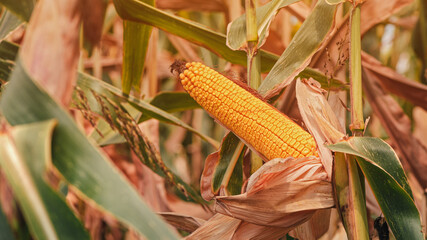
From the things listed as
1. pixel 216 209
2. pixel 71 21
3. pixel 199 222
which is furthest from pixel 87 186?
pixel 199 222

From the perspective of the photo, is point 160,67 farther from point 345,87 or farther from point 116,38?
point 345,87

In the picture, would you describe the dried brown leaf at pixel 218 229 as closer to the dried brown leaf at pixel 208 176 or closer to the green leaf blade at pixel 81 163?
the dried brown leaf at pixel 208 176

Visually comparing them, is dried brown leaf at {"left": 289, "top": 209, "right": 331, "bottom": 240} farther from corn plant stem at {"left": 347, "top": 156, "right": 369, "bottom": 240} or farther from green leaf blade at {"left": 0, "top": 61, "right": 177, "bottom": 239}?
green leaf blade at {"left": 0, "top": 61, "right": 177, "bottom": 239}

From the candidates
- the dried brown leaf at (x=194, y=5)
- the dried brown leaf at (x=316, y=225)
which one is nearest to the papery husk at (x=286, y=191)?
the dried brown leaf at (x=316, y=225)

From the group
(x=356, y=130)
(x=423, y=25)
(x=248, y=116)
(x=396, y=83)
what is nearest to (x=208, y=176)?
(x=248, y=116)

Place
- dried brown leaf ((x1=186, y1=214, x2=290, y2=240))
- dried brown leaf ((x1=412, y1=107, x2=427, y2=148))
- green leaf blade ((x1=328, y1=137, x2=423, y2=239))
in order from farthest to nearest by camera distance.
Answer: dried brown leaf ((x1=412, y1=107, x2=427, y2=148)), dried brown leaf ((x1=186, y1=214, x2=290, y2=240)), green leaf blade ((x1=328, y1=137, x2=423, y2=239))

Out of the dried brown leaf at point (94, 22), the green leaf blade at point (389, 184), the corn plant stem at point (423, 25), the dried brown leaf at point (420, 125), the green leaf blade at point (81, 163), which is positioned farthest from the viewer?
the corn plant stem at point (423, 25)

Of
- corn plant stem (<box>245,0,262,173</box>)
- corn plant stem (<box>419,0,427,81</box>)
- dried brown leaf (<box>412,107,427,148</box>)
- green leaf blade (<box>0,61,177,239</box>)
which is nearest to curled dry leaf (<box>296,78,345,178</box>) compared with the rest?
corn plant stem (<box>245,0,262,173</box>)

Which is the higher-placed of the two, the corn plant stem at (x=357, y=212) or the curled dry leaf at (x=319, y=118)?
the curled dry leaf at (x=319, y=118)
